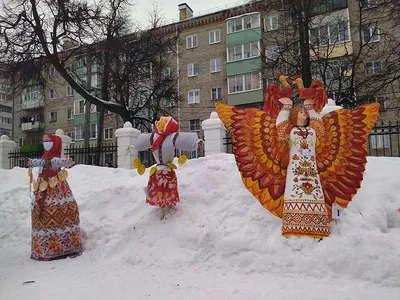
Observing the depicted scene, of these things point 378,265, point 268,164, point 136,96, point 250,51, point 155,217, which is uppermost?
point 250,51

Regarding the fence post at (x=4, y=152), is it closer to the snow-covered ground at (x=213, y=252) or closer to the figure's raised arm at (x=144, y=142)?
the snow-covered ground at (x=213, y=252)

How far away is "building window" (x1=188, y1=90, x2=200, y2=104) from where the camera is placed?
2723 cm

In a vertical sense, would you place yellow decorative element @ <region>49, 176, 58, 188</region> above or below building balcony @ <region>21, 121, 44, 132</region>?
below

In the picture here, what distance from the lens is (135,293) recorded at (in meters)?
3.74

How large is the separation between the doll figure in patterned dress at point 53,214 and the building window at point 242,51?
21.0 meters

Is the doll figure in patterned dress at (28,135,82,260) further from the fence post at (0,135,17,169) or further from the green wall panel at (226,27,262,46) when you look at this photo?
the green wall panel at (226,27,262,46)

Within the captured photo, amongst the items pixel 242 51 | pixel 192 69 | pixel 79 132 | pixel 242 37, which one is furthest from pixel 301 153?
pixel 79 132

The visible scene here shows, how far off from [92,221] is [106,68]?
1203 centimetres

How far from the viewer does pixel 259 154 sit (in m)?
4.95

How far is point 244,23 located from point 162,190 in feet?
74.0

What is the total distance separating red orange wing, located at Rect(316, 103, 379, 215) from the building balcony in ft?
116

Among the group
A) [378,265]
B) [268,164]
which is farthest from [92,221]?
[378,265]

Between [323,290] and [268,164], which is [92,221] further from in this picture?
[323,290]

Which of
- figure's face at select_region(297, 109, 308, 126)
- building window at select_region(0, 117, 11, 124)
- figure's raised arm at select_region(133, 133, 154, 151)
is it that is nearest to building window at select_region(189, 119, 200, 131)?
figure's raised arm at select_region(133, 133, 154, 151)
